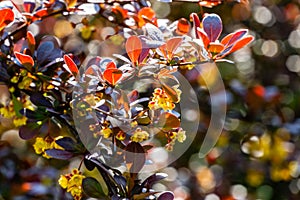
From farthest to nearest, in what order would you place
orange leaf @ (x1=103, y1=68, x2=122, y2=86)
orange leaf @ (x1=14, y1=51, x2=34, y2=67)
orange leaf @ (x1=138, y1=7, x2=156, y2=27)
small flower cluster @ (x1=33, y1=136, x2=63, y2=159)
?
orange leaf @ (x1=138, y1=7, x2=156, y2=27)
small flower cluster @ (x1=33, y1=136, x2=63, y2=159)
orange leaf @ (x1=14, y1=51, x2=34, y2=67)
orange leaf @ (x1=103, y1=68, x2=122, y2=86)

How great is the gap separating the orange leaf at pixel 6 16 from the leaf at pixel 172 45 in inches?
12.4

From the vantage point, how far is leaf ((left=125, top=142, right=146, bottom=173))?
3.44 ft

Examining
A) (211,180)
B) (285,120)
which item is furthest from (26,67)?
(285,120)

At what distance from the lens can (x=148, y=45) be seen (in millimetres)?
995

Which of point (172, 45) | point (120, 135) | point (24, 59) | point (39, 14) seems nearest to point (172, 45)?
point (172, 45)

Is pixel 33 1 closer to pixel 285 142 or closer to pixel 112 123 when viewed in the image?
pixel 112 123

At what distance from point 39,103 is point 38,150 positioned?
0.44ft

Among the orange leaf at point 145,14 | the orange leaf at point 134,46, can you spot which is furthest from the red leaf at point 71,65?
the orange leaf at point 145,14

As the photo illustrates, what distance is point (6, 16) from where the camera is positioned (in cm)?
109

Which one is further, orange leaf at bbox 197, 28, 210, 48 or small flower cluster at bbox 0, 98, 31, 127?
small flower cluster at bbox 0, 98, 31, 127

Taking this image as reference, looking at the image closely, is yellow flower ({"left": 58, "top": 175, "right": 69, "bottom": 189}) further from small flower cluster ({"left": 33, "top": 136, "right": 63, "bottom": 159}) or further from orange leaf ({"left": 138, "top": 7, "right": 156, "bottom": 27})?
orange leaf ({"left": 138, "top": 7, "right": 156, "bottom": 27})

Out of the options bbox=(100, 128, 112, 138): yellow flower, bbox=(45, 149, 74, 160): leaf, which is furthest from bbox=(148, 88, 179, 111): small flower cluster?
bbox=(45, 149, 74, 160): leaf

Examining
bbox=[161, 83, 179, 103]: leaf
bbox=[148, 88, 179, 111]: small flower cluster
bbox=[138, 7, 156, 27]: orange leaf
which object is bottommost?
bbox=[138, 7, 156, 27]: orange leaf

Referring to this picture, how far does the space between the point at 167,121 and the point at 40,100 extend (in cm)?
27
